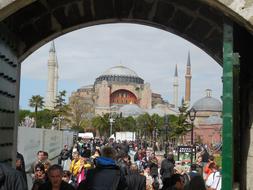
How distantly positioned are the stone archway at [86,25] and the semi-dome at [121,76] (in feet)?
418

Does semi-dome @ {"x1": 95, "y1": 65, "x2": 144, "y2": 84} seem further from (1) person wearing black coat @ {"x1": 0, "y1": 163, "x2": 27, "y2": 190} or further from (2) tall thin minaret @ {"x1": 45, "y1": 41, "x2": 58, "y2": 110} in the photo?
(1) person wearing black coat @ {"x1": 0, "y1": 163, "x2": 27, "y2": 190}

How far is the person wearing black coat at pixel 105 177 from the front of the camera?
5.25m

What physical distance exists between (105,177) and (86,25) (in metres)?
1.87

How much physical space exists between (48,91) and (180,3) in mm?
123279

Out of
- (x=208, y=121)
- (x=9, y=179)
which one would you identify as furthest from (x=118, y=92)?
(x=9, y=179)

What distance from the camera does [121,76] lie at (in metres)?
134

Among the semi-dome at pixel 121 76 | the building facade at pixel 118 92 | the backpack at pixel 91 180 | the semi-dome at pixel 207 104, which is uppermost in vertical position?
the semi-dome at pixel 121 76

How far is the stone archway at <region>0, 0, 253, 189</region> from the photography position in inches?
196

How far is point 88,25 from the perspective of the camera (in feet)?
20.3

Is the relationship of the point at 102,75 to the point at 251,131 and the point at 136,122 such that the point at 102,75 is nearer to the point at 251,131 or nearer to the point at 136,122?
the point at 136,122

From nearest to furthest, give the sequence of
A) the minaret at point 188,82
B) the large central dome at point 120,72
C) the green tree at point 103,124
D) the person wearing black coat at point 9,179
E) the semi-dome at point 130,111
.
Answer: the person wearing black coat at point 9,179 < the green tree at point 103,124 < the semi-dome at point 130,111 < the minaret at point 188,82 < the large central dome at point 120,72

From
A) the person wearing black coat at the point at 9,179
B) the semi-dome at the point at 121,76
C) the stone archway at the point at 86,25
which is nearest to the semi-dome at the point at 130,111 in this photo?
the semi-dome at the point at 121,76

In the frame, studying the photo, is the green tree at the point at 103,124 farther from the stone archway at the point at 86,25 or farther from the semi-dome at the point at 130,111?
the stone archway at the point at 86,25

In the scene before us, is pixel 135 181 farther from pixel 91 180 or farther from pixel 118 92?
pixel 118 92
